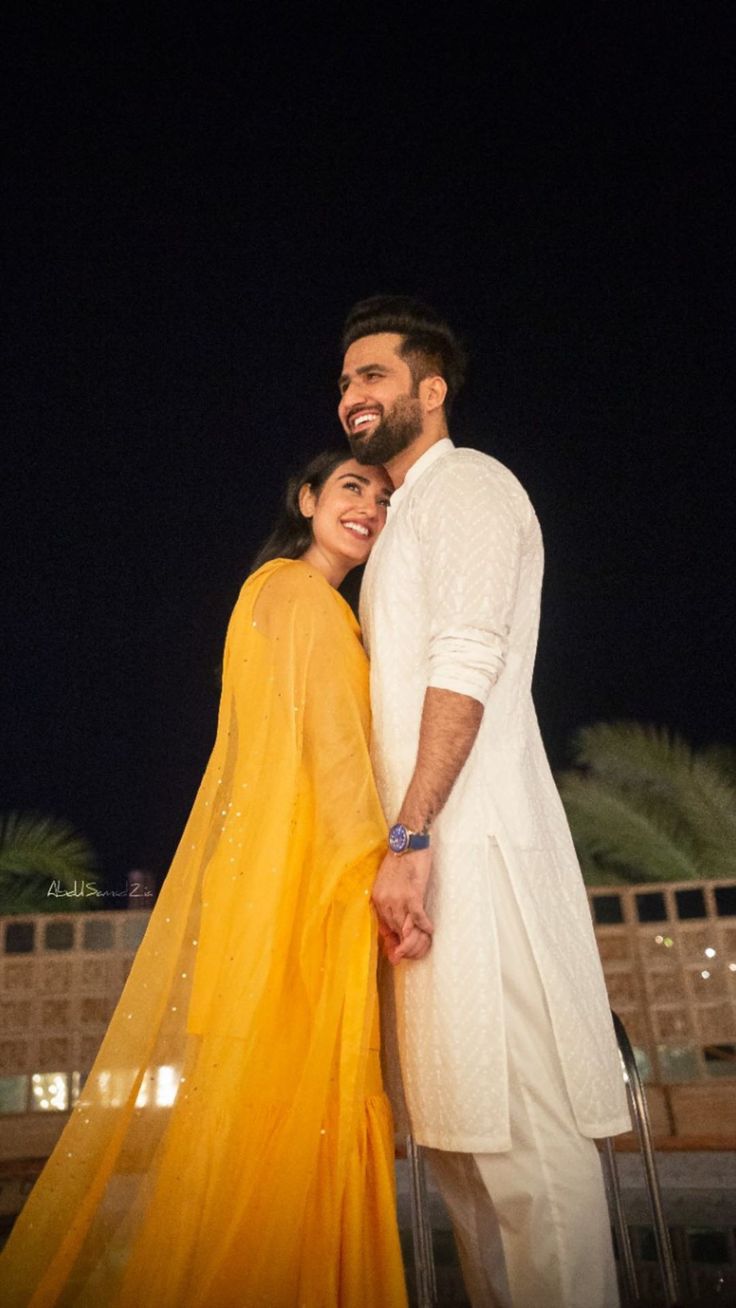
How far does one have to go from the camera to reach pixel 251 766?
5.15ft

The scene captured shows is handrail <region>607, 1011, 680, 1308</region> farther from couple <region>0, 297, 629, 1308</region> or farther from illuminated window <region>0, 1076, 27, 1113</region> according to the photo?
illuminated window <region>0, 1076, 27, 1113</region>

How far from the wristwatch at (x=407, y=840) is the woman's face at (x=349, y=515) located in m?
0.86

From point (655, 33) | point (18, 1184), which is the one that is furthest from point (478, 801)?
point (655, 33)

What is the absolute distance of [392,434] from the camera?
1.83 metres

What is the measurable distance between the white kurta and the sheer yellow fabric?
0.26 feet

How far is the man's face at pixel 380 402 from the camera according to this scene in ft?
6.01

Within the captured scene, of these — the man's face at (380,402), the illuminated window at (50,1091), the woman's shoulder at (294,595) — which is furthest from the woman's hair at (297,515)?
the illuminated window at (50,1091)

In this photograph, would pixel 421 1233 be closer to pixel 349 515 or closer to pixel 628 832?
pixel 349 515

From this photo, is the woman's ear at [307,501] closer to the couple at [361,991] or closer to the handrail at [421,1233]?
the couple at [361,991]

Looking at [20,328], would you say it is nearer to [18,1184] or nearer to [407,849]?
[18,1184]

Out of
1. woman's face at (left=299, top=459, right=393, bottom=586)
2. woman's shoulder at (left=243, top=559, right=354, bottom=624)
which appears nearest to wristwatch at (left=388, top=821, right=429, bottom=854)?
woman's shoulder at (left=243, top=559, right=354, bottom=624)

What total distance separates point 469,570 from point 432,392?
56cm

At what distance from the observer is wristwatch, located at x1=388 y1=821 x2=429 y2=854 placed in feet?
4.53

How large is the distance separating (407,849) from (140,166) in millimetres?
9321
